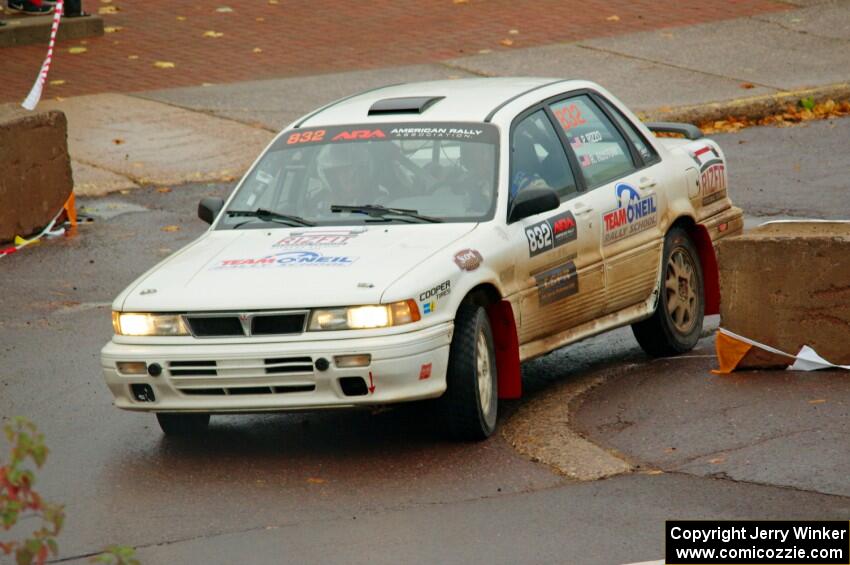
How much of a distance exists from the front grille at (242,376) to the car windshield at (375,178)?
3.92ft

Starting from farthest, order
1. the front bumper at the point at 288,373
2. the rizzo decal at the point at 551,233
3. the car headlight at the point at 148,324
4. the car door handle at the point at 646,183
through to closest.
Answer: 1. the car door handle at the point at 646,183
2. the rizzo decal at the point at 551,233
3. the car headlight at the point at 148,324
4. the front bumper at the point at 288,373

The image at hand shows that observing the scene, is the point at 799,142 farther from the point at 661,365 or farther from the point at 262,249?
the point at 262,249

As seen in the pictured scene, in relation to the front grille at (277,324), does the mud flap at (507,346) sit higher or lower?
lower

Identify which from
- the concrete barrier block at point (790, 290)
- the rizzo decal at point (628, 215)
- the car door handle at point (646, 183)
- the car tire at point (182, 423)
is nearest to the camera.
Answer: the car tire at point (182, 423)

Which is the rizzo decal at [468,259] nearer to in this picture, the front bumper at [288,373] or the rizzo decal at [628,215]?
the front bumper at [288,373]

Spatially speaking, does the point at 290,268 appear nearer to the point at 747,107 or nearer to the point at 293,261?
the point at 293,261

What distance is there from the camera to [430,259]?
764cm

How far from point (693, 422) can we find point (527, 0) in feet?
50.0

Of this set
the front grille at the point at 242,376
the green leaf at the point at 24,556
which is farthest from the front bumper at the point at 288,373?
the green leaf at the point at 24,556

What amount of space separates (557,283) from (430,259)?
110cm

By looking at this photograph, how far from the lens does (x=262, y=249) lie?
316 inches

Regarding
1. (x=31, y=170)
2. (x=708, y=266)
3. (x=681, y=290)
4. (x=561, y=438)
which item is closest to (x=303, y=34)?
(x=31, y=170)

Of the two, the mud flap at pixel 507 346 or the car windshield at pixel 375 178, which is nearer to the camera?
the mud flap at pixel 507 346

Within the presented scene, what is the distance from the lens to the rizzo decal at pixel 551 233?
27.3 ft
